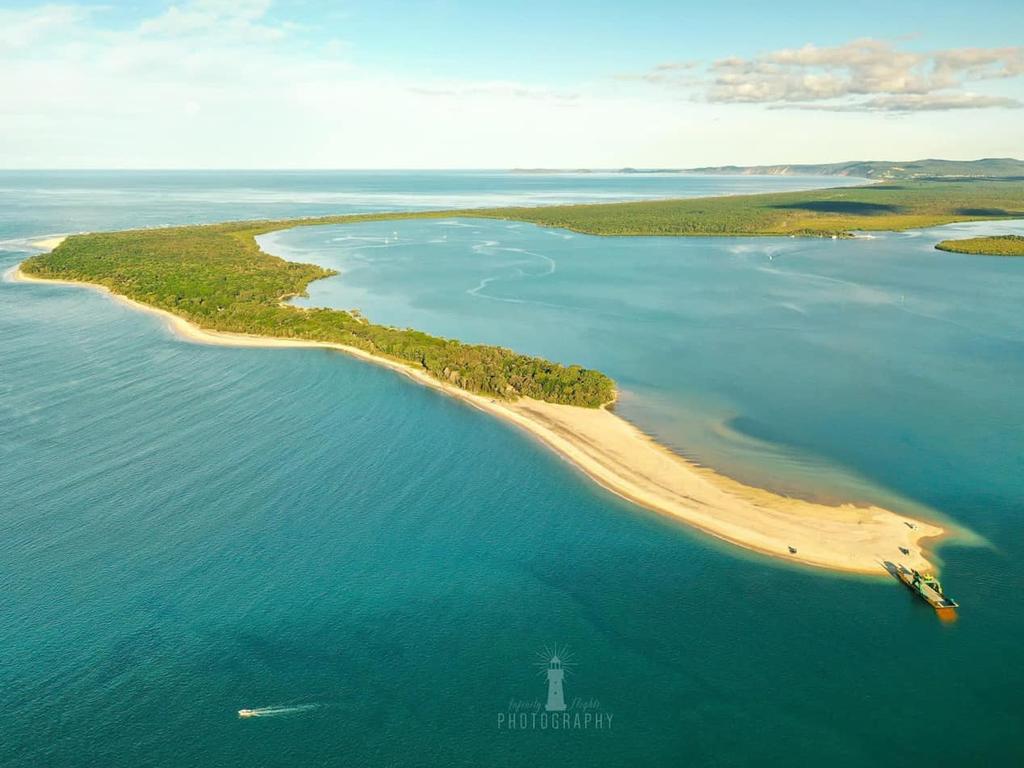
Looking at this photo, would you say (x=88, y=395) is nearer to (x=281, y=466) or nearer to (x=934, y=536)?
(x=281, y=466)

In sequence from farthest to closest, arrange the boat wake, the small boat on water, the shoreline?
1. the shoreline
2. the small boat on water
3. the boat wake

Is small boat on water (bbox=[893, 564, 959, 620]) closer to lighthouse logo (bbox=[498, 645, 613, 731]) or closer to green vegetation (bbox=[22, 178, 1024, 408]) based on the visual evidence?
lighthouse logo (bbox=[498, 645, 613, 731])

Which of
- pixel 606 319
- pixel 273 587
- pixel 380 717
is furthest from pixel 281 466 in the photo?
pixel 606 319

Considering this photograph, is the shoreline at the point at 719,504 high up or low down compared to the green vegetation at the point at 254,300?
down

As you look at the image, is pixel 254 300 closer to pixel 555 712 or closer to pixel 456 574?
pixel 456 574

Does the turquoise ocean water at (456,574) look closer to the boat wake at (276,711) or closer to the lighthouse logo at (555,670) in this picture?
the boat wake at (276,711)

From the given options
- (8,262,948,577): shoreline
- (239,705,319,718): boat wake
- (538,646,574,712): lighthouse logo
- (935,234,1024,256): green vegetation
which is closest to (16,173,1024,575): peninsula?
(8,262,948,577): shoreline

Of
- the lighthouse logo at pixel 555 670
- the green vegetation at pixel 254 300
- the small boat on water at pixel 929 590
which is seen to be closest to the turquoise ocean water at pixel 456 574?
the lighthouse logo at pixel 555 670
